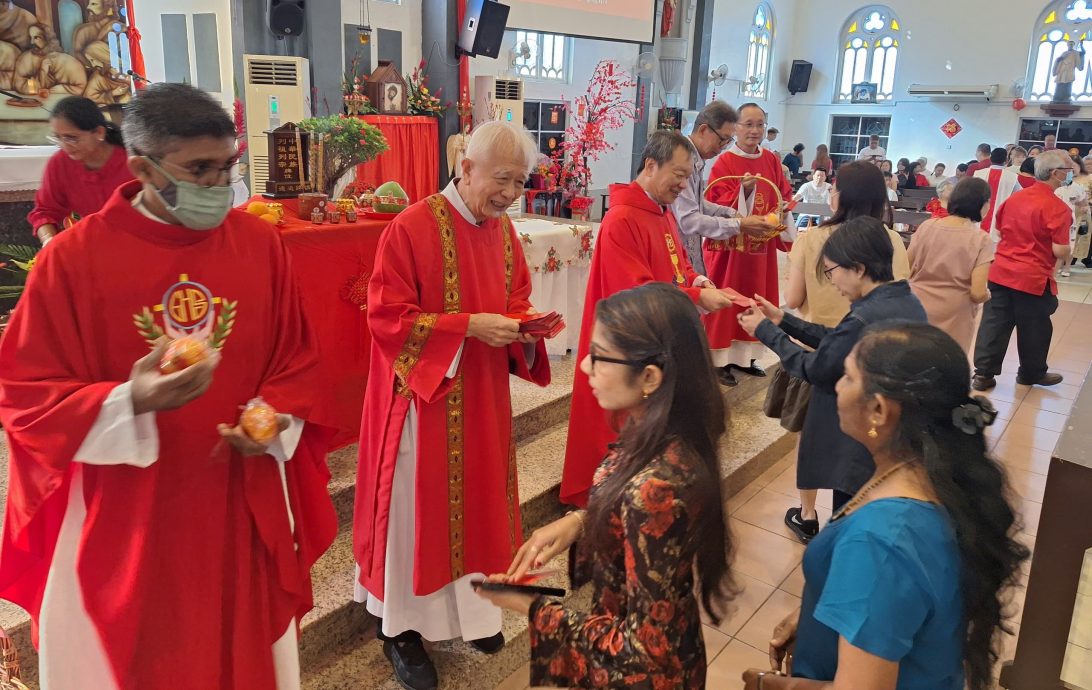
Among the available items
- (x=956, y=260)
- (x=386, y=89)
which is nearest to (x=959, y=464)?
(x=956, y=260)

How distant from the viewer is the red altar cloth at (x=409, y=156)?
8312mm

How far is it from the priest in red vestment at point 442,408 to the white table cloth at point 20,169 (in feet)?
11.5

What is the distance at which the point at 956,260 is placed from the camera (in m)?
4.73

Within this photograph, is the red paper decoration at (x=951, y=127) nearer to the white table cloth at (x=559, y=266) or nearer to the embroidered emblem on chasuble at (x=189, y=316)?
the white table cloth at (x=559, y=266)

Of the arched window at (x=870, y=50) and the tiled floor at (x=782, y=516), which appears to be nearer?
the tiled floor at (x=782, y=516)

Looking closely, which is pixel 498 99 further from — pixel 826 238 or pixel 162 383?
pixel 162 383

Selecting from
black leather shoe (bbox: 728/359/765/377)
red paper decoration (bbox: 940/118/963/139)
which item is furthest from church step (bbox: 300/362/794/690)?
red paper decoration (bbox: 940/118/963/139)

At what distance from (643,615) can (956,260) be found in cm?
421

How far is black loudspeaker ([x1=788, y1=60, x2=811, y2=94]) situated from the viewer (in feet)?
63.9

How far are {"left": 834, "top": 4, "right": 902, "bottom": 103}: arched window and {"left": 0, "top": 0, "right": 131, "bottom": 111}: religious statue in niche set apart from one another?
17.5m

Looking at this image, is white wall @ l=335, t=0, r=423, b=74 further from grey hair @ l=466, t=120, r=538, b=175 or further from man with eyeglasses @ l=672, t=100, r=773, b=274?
grey hair @ l=466, t=120, r=538, b=175

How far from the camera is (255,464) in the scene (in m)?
1.75

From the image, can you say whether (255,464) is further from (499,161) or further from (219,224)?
(499,161)

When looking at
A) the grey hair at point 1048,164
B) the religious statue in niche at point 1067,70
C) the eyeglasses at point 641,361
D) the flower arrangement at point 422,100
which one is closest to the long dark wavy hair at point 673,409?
the eyeglasses at point 641,361
